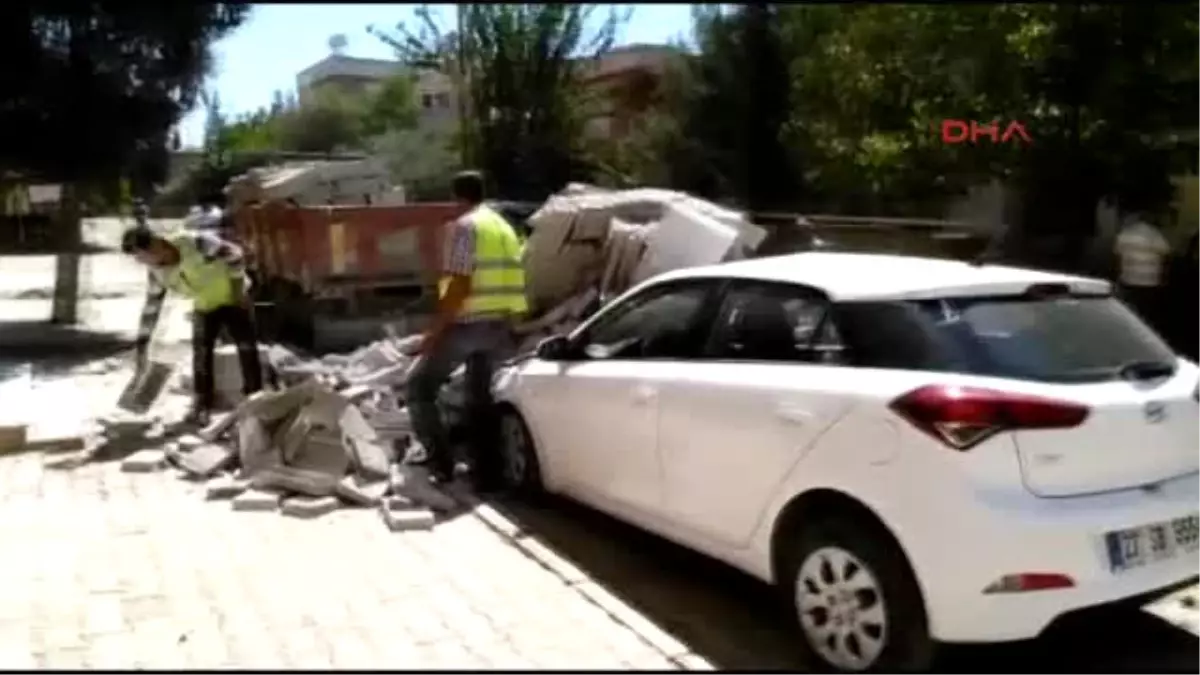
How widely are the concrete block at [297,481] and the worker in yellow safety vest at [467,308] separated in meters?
0.62

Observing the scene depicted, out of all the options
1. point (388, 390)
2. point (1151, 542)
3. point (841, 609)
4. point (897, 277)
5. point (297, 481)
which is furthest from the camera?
point (388, 390)

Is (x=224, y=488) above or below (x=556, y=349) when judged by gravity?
below

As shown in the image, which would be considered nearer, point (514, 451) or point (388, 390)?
point (514, 451)

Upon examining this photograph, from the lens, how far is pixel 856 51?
45.1ft

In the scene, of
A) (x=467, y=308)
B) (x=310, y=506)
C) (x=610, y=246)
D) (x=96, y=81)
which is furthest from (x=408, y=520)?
(x=96, y=81)

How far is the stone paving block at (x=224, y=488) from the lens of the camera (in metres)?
6.39

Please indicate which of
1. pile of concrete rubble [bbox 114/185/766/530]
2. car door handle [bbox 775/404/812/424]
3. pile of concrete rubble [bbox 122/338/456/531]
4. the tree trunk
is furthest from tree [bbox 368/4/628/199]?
car door handle [bbox 775/404/812/424]

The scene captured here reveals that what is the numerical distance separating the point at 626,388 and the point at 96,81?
33.9 feet

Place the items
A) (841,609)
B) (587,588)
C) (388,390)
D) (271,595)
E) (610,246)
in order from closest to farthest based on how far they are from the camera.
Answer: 1. (841,609)
2. (271,595)
3. (587,588)
4. (388,390)
5. (610,246)

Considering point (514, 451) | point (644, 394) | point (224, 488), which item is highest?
point (644, 394)

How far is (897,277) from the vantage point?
427 centimetres

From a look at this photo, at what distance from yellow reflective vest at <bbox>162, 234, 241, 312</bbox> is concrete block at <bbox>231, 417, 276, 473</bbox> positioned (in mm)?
1676

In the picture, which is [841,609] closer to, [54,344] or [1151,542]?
[1151,542]

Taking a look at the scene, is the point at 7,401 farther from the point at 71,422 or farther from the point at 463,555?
the point at 463,555
